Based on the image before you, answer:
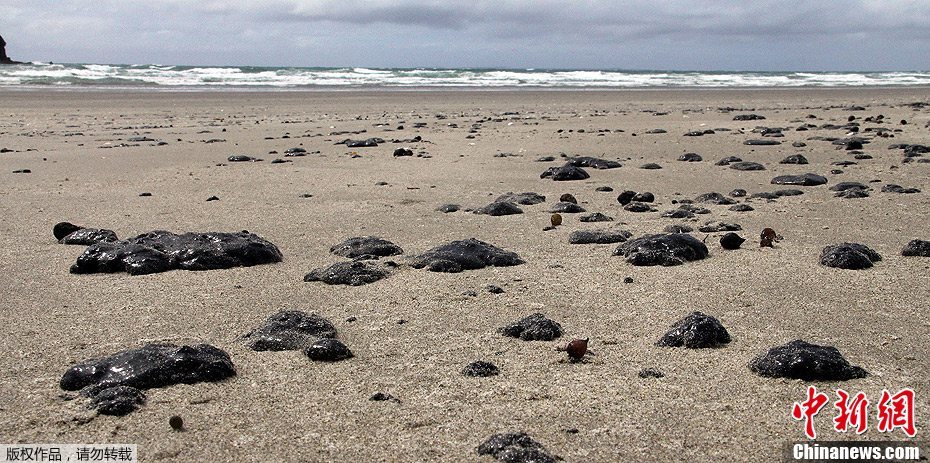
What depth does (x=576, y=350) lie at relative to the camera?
350 centimetres

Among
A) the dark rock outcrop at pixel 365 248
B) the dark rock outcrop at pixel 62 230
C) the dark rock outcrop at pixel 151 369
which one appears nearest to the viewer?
the dark rock outcrop at pixel 151 369

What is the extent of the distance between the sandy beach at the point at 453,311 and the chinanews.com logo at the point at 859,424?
37 millimetres

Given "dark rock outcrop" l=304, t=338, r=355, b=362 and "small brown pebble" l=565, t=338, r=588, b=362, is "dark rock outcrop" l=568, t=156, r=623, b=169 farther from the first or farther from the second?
"dark rock outcrop" l=304, t=338, r=355, b=362

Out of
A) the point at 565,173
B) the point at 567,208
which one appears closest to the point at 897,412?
the point at 567,208

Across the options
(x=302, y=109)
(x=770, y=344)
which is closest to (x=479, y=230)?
(x=770, y=344)

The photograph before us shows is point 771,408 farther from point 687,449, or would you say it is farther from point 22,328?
point 22,328

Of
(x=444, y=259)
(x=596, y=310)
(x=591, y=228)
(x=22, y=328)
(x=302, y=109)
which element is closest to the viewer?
(x=22, y=328)

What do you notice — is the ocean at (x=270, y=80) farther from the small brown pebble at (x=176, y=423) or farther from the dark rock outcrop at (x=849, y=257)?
the small brown pebble at (x=176, y=423)

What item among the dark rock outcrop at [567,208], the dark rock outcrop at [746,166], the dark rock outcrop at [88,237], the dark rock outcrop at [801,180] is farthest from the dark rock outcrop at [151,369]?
the dark rock outcrop at [746,166]

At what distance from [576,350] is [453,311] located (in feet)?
2.68

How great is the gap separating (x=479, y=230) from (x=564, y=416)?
10.4ft

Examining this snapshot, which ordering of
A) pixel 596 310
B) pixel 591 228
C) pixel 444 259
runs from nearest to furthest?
1. pixel 596 310
2. pixel 444 259
3. pixel 591 228

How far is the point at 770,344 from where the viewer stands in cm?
365

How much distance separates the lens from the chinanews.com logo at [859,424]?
8.89 ft
